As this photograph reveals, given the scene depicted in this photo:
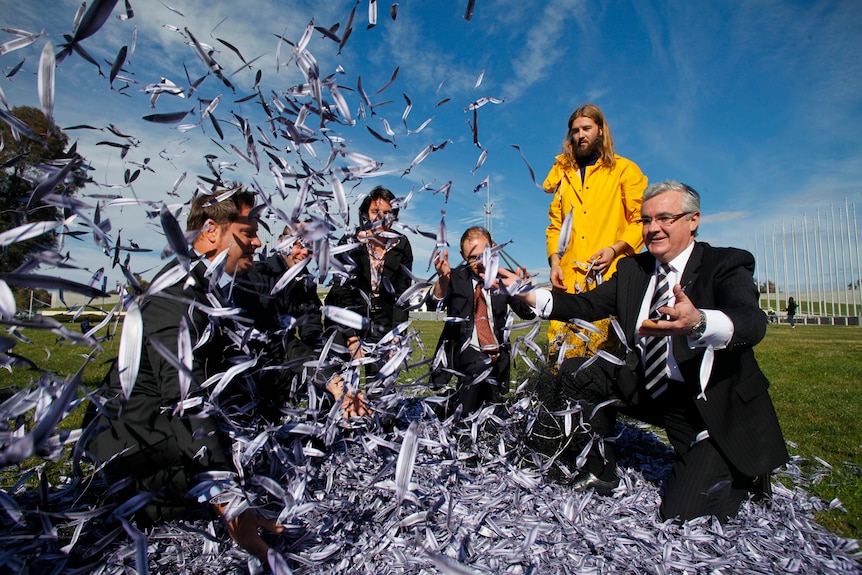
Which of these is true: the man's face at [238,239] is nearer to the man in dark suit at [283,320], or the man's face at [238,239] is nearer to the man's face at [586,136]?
the man in dark suit at [283,320]

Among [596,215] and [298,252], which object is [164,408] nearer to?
[298,252]

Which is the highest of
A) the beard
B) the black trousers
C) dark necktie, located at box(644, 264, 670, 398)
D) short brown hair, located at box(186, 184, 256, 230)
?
the beard

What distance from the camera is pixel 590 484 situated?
10.9 ft

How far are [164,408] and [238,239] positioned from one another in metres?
0.94

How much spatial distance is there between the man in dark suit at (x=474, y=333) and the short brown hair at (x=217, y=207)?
1668 millimetres

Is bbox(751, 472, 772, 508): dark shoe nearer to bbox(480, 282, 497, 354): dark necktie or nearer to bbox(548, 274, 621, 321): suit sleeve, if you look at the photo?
bbox(548, 274, 621, 321): suit sleeve

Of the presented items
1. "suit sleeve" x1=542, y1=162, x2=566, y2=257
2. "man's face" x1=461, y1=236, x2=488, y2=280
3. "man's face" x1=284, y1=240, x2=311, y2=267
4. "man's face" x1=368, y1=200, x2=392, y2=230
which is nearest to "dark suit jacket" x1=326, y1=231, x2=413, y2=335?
"man's face" x1=368, y1=200, x2=392, y2=230

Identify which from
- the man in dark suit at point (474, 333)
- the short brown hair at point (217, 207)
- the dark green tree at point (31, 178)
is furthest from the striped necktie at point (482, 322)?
the dark green tree at point (31, 178)

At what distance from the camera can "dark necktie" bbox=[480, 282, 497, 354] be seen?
14.8ft

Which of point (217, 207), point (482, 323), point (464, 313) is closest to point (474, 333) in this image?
point (482, 323)

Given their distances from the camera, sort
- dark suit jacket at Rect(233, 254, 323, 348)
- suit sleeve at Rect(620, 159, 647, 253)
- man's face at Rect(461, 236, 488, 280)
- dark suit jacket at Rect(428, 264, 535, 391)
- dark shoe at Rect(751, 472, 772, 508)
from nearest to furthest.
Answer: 1. dark shoe at Rect(751, 472, 772, 508)
2. dark suit jacket at Rect(233, 254, 323, 348)
3. suit sleeve at Rect(620, 159, 647, 253)
4. man's face at Rect(461, 236, 488, 280)
5. dark suit jacket at Rect(428, 264, 535, 391)

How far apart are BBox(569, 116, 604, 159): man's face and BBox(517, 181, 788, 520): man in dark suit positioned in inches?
32.9

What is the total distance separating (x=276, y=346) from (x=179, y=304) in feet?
3.43

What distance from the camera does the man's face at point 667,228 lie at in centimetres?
308
